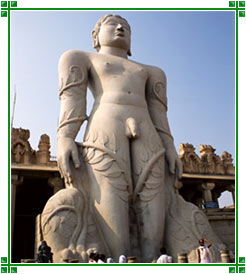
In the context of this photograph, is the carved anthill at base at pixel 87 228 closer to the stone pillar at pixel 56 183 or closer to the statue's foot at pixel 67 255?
the statue's foot at pixel 67 255

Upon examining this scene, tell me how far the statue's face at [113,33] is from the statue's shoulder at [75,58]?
576 mm

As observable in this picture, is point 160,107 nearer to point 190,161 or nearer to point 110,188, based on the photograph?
point 110,188

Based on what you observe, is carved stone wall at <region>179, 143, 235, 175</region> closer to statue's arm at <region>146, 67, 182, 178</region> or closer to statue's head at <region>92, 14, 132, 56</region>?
statue's arm at <region>146, 67, 182, 178</region>

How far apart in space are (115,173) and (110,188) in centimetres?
24

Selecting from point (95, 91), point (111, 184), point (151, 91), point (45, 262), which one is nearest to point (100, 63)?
point (95, 91)

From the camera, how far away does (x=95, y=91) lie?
580cm

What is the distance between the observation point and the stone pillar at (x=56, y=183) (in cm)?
1408

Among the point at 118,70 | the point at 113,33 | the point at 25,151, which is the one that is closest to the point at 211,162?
the point at 25,151

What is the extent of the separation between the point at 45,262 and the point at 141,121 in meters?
2.62

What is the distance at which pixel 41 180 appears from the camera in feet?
50.8

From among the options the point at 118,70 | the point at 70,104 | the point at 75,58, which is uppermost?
the point at 75,58

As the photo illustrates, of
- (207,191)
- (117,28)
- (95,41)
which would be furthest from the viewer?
(207,191)

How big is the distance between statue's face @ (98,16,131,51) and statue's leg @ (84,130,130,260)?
1.91 m

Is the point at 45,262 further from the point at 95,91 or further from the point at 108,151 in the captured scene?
the point at 95,91
